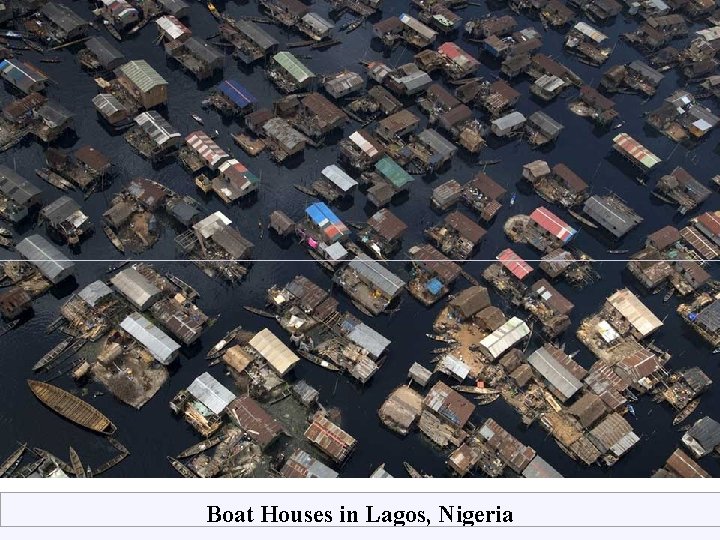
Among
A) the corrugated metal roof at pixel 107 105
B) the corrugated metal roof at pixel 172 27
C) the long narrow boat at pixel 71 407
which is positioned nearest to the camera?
the long narrow boat at pixel 71 407

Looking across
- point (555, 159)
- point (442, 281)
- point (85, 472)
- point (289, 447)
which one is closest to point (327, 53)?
point (555, 159)

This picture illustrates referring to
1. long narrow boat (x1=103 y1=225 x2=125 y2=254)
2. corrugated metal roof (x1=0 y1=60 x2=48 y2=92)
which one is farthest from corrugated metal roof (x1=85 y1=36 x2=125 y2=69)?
long narrow boat (x1=103 y1=225 x2=125 y2=254)

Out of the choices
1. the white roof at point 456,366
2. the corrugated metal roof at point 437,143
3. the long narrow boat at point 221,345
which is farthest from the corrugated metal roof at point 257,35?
the white roof at point 456,366

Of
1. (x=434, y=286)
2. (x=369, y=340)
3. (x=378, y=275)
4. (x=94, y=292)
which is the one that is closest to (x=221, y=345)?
(x=94, y=292)

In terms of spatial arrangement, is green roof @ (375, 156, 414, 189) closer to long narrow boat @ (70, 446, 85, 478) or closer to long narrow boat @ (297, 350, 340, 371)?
long narrow boat @ (297, 350, 340, 371)

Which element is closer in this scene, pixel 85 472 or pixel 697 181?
pixel 85 472

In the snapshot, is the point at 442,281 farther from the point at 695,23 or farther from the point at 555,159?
the point at 695,23

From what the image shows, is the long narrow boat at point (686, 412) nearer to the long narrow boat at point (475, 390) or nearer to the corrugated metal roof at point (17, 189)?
the long narrow boat at point (475, 390)
